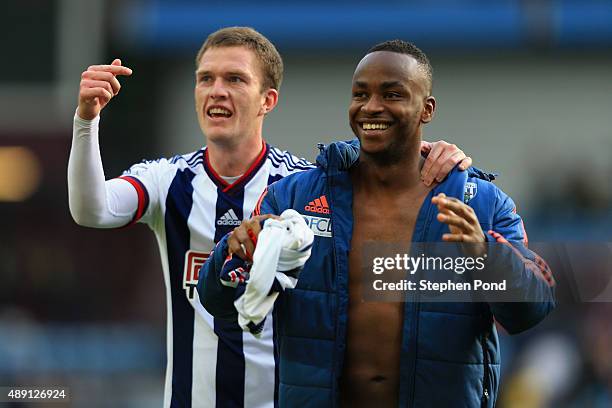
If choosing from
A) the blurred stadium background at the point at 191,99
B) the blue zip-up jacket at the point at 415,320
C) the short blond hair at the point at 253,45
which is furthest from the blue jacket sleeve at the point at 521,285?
the blurred stadium background at the point at 191,99

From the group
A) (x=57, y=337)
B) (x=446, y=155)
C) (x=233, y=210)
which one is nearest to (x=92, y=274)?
(x=57, y=337)

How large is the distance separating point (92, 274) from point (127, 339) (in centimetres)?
223

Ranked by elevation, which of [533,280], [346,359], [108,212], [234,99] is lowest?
[346,359]

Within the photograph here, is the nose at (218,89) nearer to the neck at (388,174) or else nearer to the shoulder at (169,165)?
the shoulder at (169,165)

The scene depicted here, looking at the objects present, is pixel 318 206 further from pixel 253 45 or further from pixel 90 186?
pixel 253 45

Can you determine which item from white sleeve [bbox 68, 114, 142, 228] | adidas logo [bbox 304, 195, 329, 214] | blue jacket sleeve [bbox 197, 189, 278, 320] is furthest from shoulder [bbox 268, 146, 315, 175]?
blue jacket sleeve [bbox 197, 189, 278, 320]

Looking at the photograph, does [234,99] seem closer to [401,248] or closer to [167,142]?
[401,248]

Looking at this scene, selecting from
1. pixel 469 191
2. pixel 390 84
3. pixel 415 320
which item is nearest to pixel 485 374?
pixel 415 320

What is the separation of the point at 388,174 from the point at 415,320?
23.3 inches

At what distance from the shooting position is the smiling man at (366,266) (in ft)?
13.0

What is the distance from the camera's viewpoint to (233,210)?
5359mm

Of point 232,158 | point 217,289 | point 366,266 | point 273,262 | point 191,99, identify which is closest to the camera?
point 273,262

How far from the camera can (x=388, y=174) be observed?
A: 4297 millimetres

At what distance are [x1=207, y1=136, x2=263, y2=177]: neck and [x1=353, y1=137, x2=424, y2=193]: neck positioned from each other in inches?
48.5
